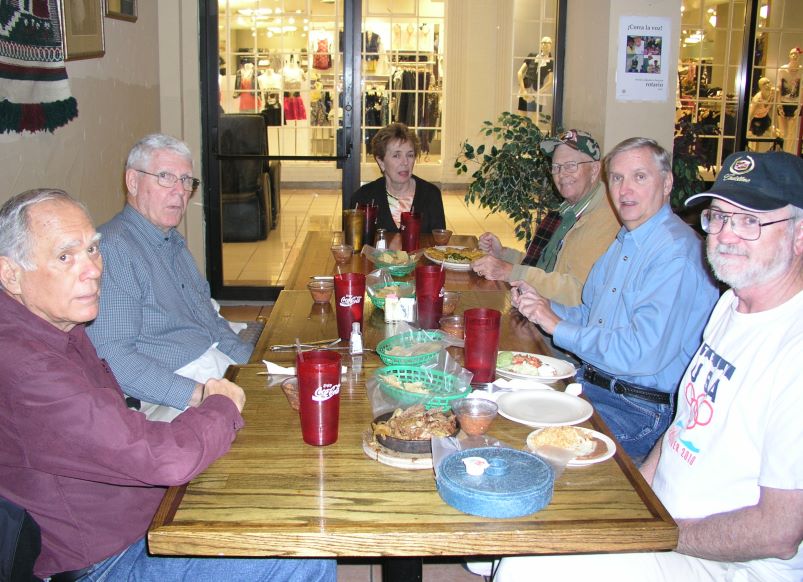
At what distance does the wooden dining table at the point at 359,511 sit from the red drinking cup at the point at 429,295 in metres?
0.74

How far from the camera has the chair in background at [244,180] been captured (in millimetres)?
5527

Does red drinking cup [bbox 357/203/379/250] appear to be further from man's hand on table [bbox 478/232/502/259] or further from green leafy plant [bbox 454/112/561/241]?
green leafy plant [bbox 454/112/561/241]

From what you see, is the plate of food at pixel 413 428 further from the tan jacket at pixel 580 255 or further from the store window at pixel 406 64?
the store window at pixel 406 64

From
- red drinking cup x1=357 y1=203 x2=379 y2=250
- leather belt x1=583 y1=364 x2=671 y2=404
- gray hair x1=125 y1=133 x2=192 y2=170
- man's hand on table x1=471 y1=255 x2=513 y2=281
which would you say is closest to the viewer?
leather belt x1=583 y1=364 x2=671 y2=404

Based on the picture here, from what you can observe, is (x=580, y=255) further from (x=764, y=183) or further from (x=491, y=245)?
(x=764, y=183)

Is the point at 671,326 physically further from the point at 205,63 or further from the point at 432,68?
the point at 432,68

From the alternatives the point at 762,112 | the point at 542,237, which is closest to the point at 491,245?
the point at 542,237

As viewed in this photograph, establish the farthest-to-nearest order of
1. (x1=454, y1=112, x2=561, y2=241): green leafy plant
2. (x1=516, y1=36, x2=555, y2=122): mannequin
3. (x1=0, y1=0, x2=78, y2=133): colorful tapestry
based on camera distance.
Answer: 1. (x1=516, y1=36, x2=555, y2=122): mannequin
2. (x1=454, y1=112, x2=561, y2=241): green leafy plant
3. (x1=0, y1=0, x2=78, y2=133): colorful tapestry

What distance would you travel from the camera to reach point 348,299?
7.26ft

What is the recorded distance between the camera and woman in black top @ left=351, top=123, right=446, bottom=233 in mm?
4141

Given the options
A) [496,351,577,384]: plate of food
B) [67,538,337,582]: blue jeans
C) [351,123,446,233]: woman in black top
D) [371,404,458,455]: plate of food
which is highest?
Answer: [351,123,446,233]: woman in black top

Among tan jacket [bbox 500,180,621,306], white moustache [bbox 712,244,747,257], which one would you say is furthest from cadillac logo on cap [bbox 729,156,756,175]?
tan jacket [bbox 500,180,621,306]

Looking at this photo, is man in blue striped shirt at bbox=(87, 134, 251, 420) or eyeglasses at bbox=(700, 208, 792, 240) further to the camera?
man in blue striped shirt at bbox=(87, 134, 251, 420)

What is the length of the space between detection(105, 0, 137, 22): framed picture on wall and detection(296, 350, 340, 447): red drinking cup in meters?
3.34
